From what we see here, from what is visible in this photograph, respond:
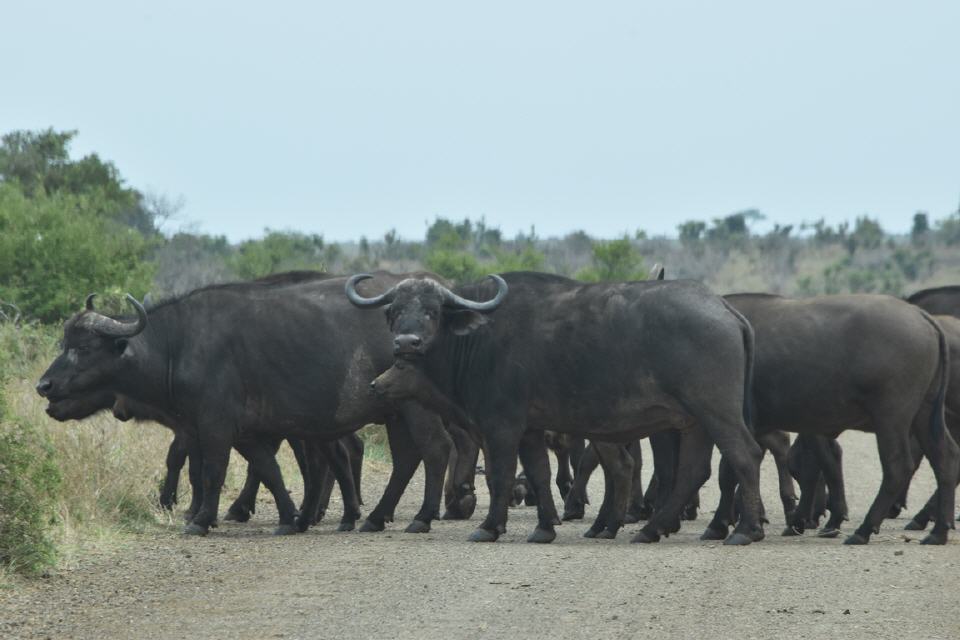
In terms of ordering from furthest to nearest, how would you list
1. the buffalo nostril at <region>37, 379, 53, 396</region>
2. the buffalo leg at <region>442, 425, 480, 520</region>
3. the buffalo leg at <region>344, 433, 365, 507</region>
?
the buffalo leg at <region>344, 433, 365, 507</region> < the buffalo leg at <region>442, 425, 480, 520</region> < the buffalo nostril at <region>37, 379, 53, 396</region>

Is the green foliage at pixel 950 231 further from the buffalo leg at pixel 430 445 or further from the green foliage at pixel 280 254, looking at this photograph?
the buffalo leg at pixel 430 445

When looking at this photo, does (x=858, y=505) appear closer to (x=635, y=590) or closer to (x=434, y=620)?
(x=635, y=590)

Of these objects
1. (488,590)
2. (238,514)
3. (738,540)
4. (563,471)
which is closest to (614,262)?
(563,471)

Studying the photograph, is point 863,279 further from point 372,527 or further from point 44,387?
point 44,387

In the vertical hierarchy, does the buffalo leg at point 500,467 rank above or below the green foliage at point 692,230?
below

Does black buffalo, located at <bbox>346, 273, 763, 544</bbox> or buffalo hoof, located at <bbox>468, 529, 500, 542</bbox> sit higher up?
black buffalo, located at <bbox>346, 273, 763, 544</bbox>

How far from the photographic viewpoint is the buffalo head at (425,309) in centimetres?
1353

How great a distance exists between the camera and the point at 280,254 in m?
58.5

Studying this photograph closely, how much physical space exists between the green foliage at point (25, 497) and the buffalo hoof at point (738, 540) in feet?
16.2

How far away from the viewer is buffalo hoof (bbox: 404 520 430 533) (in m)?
14.1

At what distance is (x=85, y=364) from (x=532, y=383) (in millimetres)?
3989

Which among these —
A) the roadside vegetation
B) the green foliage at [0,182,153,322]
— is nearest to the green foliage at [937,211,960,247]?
the roadside vegetation

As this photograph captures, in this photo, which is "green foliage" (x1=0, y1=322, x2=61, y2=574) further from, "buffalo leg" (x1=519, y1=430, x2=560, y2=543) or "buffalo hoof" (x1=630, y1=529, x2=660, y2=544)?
"buffalo hoof" (x1=630, y1=529, x2=660, y2=544)

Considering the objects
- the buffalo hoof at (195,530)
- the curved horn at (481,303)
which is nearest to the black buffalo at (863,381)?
the curved horn at (481,303)
